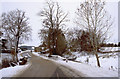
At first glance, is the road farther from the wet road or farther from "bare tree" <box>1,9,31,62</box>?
"bare tree" <box>1,9,31,62</box>

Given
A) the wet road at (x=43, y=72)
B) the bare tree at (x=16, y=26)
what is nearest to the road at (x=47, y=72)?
the wet road at (x=43, y=72)

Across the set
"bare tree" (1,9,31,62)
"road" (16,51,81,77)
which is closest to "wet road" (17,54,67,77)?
"road" (16,51,81,77)

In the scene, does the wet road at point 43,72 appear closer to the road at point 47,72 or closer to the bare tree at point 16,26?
the road at point 47,72

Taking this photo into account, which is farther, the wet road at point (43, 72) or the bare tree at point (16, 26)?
the bare tree at point (16, 26)

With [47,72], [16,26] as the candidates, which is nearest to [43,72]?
[47,72]

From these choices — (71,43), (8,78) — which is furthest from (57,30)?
(8,78)

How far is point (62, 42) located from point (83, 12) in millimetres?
13367

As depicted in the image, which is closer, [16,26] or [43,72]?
[43,72]

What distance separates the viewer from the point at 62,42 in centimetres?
2466

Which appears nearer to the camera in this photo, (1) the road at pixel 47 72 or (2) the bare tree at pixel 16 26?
(1) the road at pixel 47 72

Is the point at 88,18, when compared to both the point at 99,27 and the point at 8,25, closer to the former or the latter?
the point at 99,27

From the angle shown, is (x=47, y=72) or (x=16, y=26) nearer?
(x=47, y=72)

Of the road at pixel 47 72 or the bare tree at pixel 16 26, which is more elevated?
the bare tree at pixel 16 26

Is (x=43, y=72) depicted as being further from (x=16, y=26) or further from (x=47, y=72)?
(x=16, y=26)
